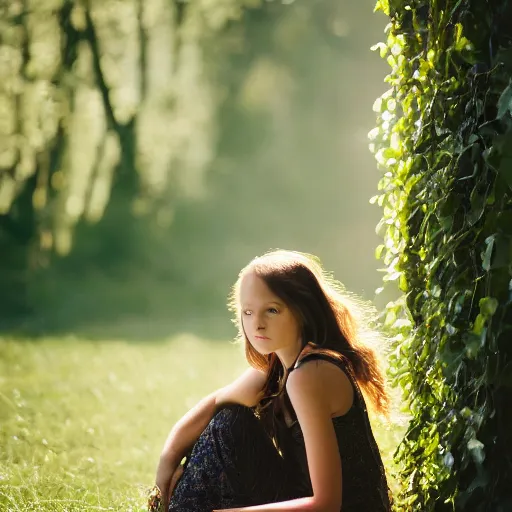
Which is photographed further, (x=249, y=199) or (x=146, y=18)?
(x=249, y=199)

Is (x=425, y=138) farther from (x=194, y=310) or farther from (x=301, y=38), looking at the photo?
(x=301, y=38)

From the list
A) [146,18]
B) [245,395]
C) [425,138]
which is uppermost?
[146,18]

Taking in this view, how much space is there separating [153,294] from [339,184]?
7.54 feet

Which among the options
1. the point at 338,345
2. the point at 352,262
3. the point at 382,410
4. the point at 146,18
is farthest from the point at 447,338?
the point at 352,262

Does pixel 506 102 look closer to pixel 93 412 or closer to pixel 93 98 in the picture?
pixel 93 412

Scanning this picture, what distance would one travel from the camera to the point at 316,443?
1745mm

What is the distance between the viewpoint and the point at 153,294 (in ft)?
28.8

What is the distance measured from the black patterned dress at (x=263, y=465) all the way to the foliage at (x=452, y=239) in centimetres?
13

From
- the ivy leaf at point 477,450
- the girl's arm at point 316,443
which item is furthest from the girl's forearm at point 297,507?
the ivy leaf at point 477,450

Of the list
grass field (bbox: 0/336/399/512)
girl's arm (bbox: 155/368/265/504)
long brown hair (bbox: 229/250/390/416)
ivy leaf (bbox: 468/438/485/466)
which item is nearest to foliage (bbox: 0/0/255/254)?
grass field (bbox: 0/336/399/512)

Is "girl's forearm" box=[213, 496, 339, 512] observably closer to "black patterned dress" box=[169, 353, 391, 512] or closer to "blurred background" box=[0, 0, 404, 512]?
"black patterned dress" box=[169, 353, 391, 512]

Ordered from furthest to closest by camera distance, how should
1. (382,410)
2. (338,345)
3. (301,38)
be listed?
(301,38) → (382,410) → (338,345)

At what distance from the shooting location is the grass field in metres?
2.79

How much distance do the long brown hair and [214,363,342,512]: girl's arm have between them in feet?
0.50
